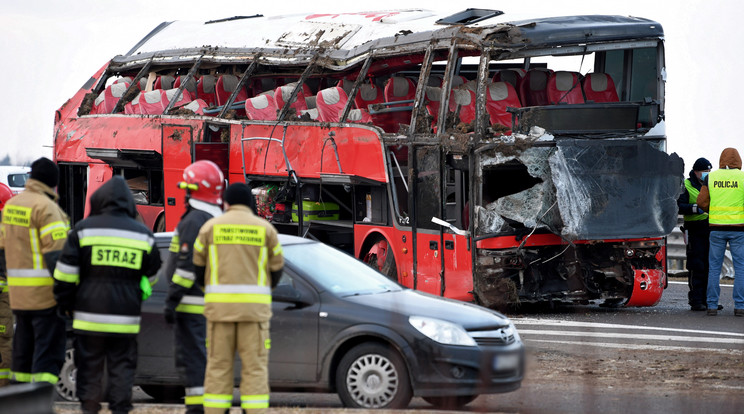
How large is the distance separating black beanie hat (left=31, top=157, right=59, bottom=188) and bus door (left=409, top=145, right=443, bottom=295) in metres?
5.83

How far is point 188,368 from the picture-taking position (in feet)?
24.6

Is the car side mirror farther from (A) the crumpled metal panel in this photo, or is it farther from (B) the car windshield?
(A) the crumpled metal panel

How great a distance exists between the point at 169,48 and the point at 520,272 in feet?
29.8

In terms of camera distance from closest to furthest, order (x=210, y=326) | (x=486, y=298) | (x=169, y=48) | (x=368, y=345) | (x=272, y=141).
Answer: (x=210, y=326), (x=368, y=345), (x=486, y=298), (x=272, y=141), (x=169, y=48)

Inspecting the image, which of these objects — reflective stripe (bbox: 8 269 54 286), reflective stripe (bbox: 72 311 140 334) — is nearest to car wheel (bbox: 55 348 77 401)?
reflective stripe (bbox: 8 269 54 286)

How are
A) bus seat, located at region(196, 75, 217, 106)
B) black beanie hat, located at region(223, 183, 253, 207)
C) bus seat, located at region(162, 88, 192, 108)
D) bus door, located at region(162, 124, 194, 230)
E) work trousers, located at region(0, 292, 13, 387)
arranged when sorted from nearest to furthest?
black beanie hat, located at region(223, 183, 253, 207) → work trousers, located at region(0, 292, 13, 387) → bus door, located at region(162, 124, 194, 230) → bus seat, located at region(162, 88, 192, 108) → bus seat, located at region(196, 75, 217, 106)

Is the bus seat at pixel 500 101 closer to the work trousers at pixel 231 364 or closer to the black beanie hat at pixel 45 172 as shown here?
the black beanie hat at pixel 45 172

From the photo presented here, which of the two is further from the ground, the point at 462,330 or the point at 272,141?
the point at 272,141

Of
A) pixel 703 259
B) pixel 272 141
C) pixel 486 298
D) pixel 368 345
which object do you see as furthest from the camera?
pixel 272 141

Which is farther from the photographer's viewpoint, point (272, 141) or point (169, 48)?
point (169, 48)

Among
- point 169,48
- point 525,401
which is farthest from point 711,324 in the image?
point 169,48

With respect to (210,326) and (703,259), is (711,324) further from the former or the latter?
(210,326)

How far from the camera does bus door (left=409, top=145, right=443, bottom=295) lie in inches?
528

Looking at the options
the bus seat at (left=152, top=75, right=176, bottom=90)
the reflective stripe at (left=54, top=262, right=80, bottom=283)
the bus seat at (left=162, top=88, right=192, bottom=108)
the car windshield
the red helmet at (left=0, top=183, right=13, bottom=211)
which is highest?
the bus seat at (left=152, top=75, right=176, bottom=90)
